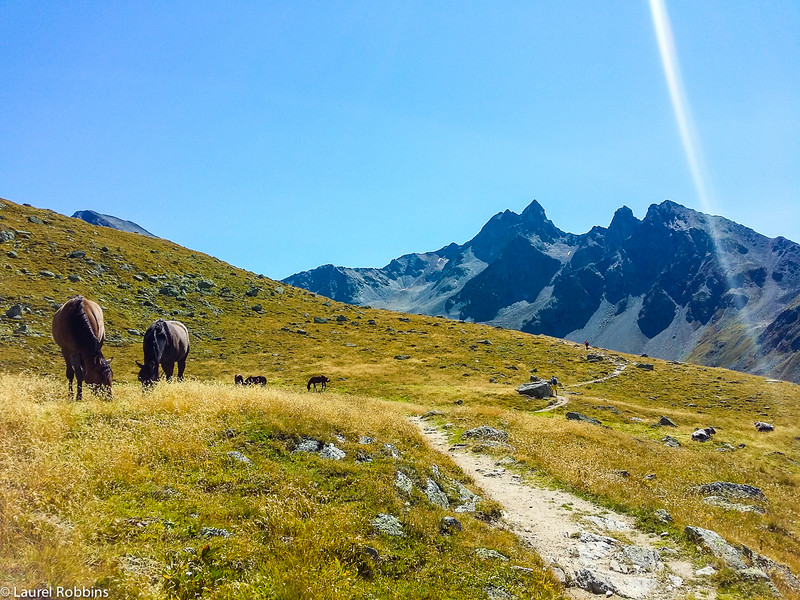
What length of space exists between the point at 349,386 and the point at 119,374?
2405 cm

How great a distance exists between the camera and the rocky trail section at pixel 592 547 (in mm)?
10883

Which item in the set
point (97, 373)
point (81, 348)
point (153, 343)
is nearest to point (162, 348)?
point (153, 343)

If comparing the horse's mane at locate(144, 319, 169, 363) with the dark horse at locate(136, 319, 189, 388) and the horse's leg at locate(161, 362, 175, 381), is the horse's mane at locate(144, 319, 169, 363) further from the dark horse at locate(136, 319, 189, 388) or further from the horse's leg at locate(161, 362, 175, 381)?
the horse's leg at locate(161, 362, 175, 381)

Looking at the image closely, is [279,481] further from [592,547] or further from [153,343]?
[153,343]

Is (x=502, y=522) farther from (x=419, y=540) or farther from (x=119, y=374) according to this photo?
(x=119, y=374)

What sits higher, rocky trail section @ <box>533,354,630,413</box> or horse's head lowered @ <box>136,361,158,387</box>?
horse's head lowered @ <box>136,361,158,387</box>

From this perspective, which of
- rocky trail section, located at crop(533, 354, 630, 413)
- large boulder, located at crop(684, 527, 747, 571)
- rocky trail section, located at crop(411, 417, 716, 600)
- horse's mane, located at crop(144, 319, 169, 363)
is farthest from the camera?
rocky trail section, located at crop(533, 354, 630, 413)

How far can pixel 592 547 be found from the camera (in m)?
13.0

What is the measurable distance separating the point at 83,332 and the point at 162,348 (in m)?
6.98

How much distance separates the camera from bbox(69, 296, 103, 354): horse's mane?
17089 millimetres

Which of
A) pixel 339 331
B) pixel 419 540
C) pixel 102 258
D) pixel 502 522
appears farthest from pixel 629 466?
pixel 102 258

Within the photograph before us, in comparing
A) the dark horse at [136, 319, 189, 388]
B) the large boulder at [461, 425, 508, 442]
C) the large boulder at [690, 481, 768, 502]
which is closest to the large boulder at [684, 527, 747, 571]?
the large boulder at [690, 481, 768, 502]

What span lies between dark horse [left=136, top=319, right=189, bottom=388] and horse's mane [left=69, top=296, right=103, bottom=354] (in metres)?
3.34

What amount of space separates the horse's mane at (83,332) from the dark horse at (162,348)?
3341 mm
